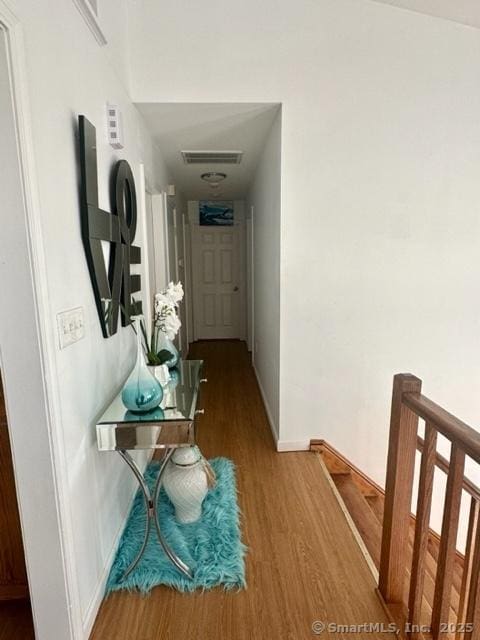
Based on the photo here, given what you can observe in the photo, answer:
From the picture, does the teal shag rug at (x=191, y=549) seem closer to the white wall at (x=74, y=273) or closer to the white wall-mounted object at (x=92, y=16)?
the white wall at (x=74, y=273)

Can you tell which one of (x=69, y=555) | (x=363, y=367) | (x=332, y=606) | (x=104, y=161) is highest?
(x=104, y=161)

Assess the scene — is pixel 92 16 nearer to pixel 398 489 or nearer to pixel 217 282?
pixel 398 489

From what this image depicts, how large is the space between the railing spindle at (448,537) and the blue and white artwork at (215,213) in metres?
5.14

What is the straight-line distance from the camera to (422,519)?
1.29 meters

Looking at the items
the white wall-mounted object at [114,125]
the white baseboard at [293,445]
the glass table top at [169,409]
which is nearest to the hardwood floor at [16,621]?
the glass table top at [169,409]

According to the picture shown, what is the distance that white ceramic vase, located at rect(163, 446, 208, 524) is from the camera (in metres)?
1.81

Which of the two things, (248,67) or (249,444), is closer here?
(248,67)

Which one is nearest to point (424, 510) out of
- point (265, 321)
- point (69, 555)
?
point (69, 555)

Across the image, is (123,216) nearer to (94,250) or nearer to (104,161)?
(104,161)

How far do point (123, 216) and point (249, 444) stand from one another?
1.85m

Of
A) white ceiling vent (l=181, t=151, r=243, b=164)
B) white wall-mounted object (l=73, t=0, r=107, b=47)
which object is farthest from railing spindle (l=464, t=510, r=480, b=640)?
white ceiling vent (l=181, t=151, r=243, b=164)

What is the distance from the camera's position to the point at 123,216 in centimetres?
186

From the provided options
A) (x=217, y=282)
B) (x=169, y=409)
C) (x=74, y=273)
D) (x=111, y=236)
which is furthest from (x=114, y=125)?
(x=217, y=282)

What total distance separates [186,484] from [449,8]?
313 cm
